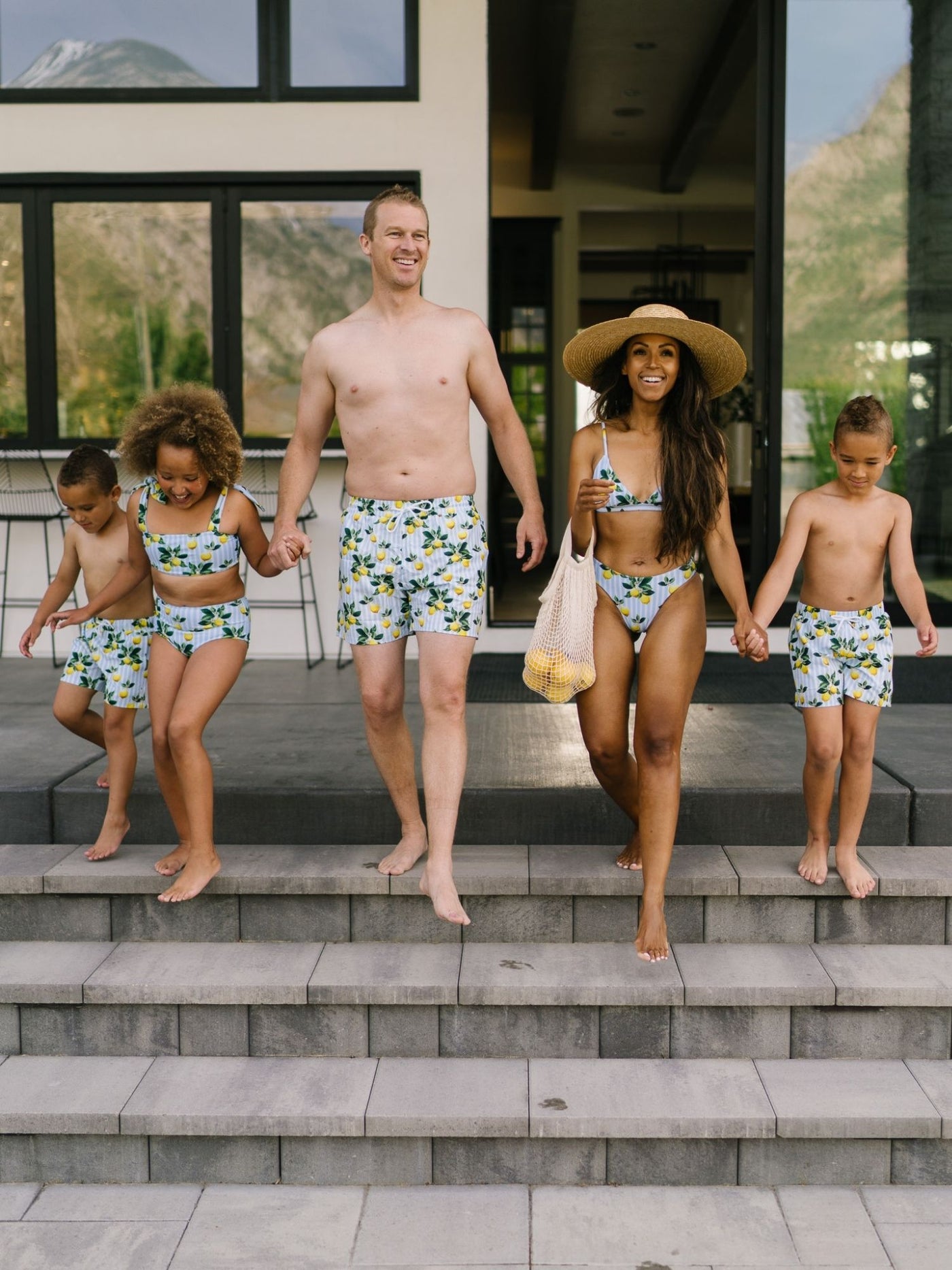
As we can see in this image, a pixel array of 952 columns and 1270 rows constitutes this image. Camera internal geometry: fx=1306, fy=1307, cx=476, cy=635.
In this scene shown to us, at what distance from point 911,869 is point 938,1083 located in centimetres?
59

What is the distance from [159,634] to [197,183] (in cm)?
337

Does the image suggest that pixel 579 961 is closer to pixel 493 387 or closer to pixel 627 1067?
pixel 627 1067

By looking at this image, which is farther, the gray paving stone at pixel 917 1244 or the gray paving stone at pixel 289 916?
the gray paving stone at pixel 289 916

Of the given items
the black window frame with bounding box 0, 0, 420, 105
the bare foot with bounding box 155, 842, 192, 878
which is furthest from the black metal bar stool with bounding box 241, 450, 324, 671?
the bare foot with bounding box 155, 842, 192, 878

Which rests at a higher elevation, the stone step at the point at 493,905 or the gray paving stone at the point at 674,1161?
the stone step at the point at 493,905

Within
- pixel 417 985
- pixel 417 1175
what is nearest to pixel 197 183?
pixel 417 985

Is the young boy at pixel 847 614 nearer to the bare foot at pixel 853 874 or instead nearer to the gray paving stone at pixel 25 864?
the bare foot at pixel 853 874

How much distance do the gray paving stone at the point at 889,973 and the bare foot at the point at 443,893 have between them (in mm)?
860

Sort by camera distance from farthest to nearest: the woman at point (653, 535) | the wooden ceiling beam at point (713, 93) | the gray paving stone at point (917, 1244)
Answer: the wooden ceiling beam at point (713, 93) → the woman at point (653, 535) → the gray paving stone at point (917, 1244)

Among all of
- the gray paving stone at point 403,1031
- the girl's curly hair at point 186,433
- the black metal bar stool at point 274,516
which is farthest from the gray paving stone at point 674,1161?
the black metal bar stool at point 274,516

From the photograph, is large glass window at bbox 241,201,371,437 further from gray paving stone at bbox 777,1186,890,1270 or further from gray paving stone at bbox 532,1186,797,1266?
gray paving stone at bbox 777,1186,890,1270

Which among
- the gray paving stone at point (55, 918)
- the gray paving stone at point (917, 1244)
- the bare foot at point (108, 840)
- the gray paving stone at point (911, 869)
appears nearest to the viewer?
the gray paving stone at point (917, 1244)

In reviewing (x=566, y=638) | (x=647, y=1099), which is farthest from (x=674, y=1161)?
(x=566, y=638)

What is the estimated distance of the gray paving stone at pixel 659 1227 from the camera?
7.84ft
